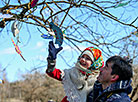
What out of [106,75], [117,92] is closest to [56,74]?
[106,75]

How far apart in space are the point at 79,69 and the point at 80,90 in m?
0.22

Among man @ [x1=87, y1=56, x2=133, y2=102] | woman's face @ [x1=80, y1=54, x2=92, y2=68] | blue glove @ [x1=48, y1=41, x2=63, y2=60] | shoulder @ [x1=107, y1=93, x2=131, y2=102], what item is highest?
blue glove @ [x1=48, y1=41, x2=63, y2=60]

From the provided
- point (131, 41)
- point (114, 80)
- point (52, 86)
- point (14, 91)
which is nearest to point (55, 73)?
point (114, 80)

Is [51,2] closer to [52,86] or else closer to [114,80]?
[114,80]

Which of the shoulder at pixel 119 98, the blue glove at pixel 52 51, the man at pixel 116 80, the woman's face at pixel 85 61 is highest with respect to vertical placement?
the blue glove at pixel 52 51

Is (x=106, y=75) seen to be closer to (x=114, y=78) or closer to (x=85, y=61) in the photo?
(x=114, y=78)

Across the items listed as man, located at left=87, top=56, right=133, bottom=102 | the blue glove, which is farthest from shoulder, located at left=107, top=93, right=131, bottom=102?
the blue glove

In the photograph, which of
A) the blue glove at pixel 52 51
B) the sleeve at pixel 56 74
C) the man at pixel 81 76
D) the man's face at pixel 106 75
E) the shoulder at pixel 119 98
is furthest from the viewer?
the man at pixel 81 76

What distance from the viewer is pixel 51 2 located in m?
3.01

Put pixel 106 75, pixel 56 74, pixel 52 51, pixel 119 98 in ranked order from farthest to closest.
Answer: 1. pixel 56 74
2. pixel 52 51
3. pixel 106 75
4. pixel 119 98

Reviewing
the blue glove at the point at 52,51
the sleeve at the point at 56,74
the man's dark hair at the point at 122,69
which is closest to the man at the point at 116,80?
the man's dark hair at the point at 122,69

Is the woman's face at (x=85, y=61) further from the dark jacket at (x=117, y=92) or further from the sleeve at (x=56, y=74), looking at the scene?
the dark jacket at (x=117, y=92)

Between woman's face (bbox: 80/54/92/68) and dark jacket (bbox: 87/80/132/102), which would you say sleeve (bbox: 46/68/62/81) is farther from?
dark jacket (bbox: 87/80/132/102)

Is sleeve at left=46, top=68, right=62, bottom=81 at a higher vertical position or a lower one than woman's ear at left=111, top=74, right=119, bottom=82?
higher
